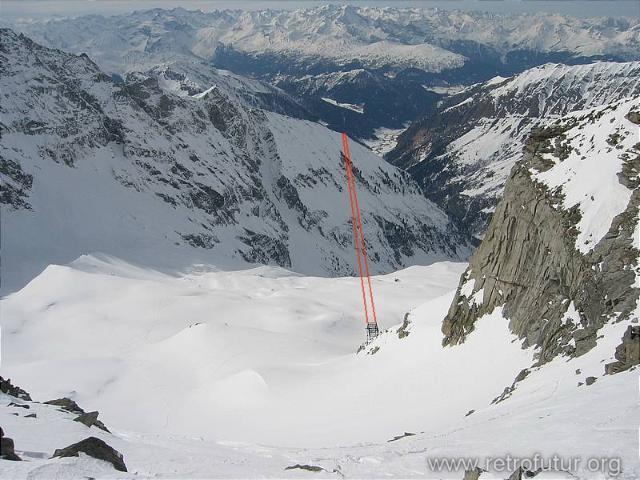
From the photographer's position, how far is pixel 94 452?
16.7 meters

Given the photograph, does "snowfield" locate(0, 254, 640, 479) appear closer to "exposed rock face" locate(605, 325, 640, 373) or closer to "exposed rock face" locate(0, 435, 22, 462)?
"exposed rock face" locate(605, 325, 640, 373)

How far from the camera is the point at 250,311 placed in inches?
3120

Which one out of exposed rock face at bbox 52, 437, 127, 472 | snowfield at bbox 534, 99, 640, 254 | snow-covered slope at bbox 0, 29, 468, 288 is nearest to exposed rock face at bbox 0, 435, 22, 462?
exposed rock face at bbox 52, 437, 127, 472

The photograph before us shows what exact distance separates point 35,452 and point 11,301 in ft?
262

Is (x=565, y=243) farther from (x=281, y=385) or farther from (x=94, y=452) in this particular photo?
Answer: (x=94, y=452)

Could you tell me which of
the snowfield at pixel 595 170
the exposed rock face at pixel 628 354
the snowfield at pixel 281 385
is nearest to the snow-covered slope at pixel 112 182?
the snowfield at pixel 281 385

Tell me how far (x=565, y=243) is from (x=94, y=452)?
27716 mm

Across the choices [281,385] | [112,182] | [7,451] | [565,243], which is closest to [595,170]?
[565,243]

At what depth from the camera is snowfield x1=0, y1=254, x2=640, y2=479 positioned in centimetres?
1764

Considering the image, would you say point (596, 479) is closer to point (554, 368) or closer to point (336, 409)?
point (554, 368)

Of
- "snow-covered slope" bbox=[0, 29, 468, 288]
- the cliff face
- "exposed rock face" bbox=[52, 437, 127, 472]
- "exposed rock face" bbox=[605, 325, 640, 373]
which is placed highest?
"snow-covered slope" bbox=[0, 29, 468, 288]

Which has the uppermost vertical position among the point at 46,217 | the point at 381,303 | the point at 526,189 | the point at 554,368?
the point at 46,217

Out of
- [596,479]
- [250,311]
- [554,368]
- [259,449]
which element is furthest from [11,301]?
[596,479]

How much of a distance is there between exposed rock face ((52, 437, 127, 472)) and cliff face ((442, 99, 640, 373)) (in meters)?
17.7
